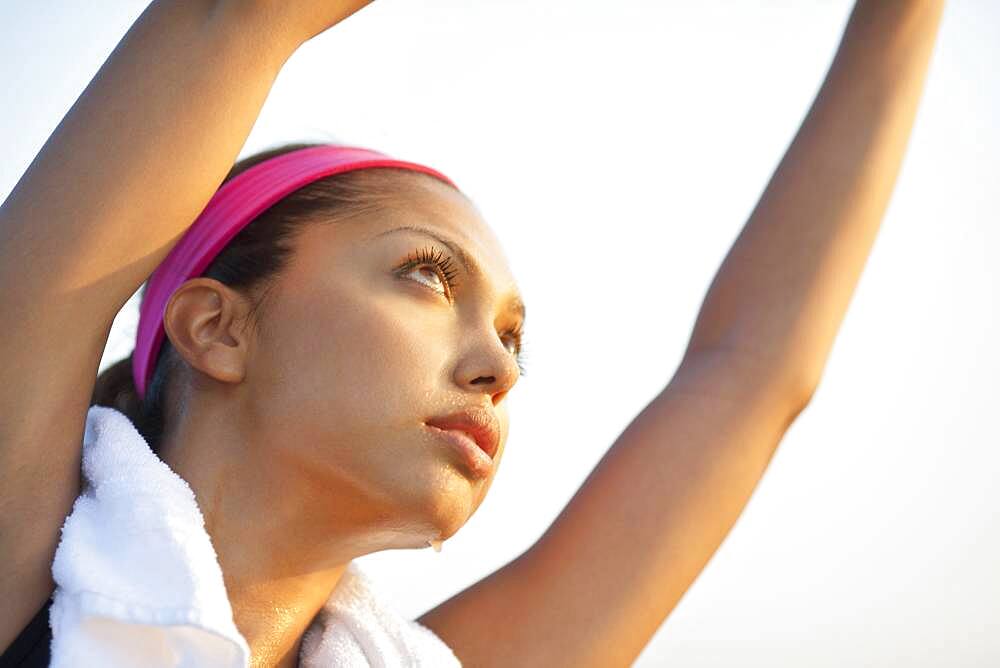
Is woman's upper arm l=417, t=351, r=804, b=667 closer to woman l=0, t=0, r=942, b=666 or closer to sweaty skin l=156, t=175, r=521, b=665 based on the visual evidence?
woman l=0, t=0, r=942, b=666

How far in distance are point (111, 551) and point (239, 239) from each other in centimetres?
51

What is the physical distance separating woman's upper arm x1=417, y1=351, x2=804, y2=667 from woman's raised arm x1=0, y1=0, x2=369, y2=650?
0.65 metres

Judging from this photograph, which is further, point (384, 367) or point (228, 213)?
point (228, 213)

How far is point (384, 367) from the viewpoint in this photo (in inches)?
53.2

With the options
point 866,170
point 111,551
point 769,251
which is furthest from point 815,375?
point 111,551

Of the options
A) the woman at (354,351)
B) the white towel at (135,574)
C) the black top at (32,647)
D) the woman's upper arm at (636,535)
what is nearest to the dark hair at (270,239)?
the woman at (354,351)

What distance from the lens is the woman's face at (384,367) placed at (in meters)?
1.34

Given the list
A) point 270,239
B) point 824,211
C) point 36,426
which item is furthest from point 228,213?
point 824,211

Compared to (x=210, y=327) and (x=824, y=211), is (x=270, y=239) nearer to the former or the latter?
(x=210, y=327)

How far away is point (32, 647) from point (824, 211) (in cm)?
128

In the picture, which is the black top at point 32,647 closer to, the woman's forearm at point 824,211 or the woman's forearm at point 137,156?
the woman's forearm at point 137,156

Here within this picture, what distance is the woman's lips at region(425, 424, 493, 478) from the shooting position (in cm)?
136

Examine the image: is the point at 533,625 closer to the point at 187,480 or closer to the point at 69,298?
the point at 187,480

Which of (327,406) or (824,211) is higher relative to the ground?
(824,211)
